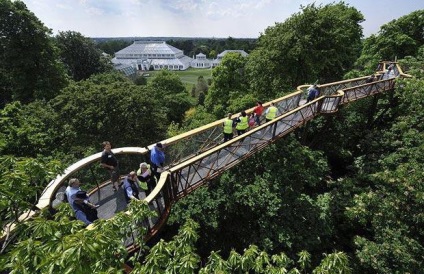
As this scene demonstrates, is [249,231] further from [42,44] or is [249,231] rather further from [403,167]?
[42,44]

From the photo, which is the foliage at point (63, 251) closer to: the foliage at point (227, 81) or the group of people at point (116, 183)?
the group of people at point (116, 183)

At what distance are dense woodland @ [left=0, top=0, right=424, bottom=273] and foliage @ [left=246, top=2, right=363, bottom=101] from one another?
11cm

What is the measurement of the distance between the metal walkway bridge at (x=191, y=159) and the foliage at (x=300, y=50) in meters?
8.17

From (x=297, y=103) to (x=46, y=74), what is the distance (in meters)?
22.6

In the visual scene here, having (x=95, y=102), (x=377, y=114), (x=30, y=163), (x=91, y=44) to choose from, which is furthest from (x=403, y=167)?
(x=91, y=44)

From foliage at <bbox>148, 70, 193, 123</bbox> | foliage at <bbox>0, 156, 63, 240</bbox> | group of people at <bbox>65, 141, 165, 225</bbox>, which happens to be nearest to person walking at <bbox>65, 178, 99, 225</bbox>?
group of people at <bbox>65, 141, 165, 225</bbox>

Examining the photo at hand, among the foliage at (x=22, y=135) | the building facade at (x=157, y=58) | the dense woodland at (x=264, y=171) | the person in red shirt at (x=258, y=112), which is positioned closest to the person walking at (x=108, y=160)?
the dense woodland at (x=264, y=171)

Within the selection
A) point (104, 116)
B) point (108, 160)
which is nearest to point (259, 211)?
point (108, 160)

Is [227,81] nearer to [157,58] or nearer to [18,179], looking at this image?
[18,179]

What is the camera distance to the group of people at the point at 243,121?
1153 centimetres

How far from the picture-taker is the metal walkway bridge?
7.97m

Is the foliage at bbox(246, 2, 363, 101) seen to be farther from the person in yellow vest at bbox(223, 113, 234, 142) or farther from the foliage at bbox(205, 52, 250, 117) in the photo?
the person in yellow vest at bbox(223, 113, 234, 142)

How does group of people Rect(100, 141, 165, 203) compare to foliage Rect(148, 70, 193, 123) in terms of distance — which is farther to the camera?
foliage Rect(148, 70, 193, 123)

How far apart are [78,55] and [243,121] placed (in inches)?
1537
